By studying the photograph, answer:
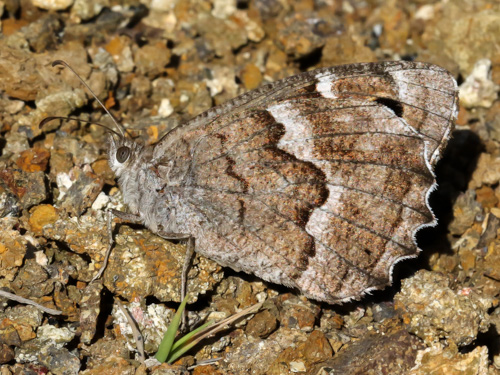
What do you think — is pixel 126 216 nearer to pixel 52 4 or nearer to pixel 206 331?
pixel 206 331

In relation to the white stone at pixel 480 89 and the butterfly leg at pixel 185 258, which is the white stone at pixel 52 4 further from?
the white stone at pixel 480 89

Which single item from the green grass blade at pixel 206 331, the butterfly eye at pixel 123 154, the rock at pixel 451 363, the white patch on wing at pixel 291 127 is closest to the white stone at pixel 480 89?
the white patch on wing at pixel 291 127

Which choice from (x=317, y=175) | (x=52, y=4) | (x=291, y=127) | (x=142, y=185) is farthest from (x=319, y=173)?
(x=52, y=4)

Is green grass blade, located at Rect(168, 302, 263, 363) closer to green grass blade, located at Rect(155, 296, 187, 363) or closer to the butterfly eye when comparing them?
green grass blade, located at Rect(155, 296, 187, 363)

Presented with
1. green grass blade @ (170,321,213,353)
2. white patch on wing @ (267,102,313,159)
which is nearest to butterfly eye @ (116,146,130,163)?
white patch on wing @ (267,102,313,159)

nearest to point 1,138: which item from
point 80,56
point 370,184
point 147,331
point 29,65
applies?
point 29,65

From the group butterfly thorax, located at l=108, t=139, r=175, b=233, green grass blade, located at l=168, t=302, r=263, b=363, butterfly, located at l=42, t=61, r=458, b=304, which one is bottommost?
green grass blade, located at l=168, t=302, r=263, b=363

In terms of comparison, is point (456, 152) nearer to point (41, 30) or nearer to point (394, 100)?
point (394, 100)
